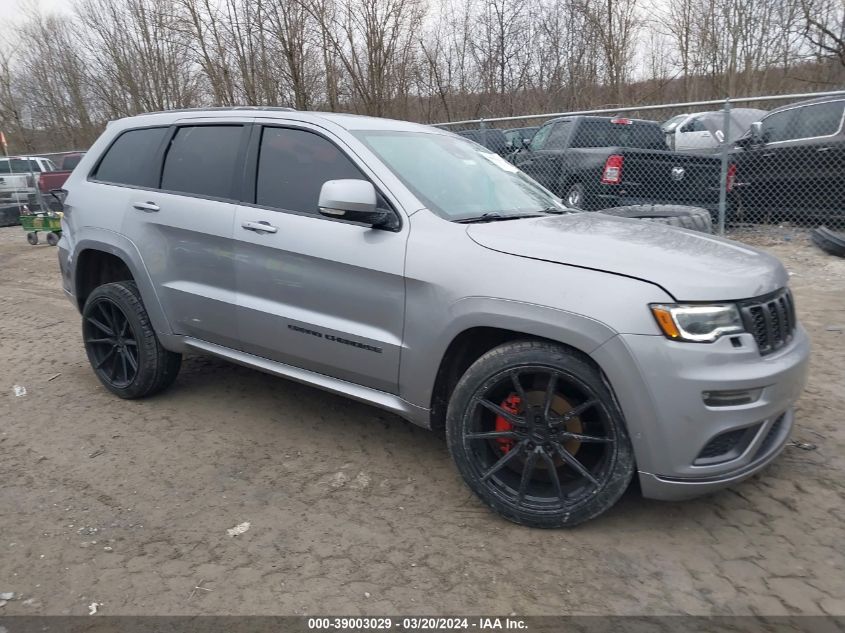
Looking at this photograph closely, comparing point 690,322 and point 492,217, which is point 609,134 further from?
point 690,322

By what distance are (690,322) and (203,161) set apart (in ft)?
9.85

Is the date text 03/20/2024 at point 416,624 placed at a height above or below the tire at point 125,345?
below

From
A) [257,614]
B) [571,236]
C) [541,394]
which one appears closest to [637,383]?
[541,394]

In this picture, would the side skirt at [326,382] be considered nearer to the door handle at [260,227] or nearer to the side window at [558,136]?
the door handle at [260,227]

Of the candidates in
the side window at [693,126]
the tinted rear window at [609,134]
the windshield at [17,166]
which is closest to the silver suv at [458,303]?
the tinted rear window at [609,134]

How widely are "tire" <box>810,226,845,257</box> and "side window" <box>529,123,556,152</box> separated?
429 centimetres

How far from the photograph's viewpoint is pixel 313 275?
3322 millimetres

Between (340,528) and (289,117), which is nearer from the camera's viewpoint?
(340,528)

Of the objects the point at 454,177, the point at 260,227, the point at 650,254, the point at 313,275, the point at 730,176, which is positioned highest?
the point at 730,176

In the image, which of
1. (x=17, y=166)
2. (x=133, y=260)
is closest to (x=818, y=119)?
(x=133, y=260)

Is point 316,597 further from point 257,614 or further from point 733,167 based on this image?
point 733,167

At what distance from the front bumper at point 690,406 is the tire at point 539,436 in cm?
10

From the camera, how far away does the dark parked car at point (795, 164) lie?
8570 millimetres

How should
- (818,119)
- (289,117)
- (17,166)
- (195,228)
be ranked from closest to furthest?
(289,117) → (195,228) → (818,119) → (17,166)
